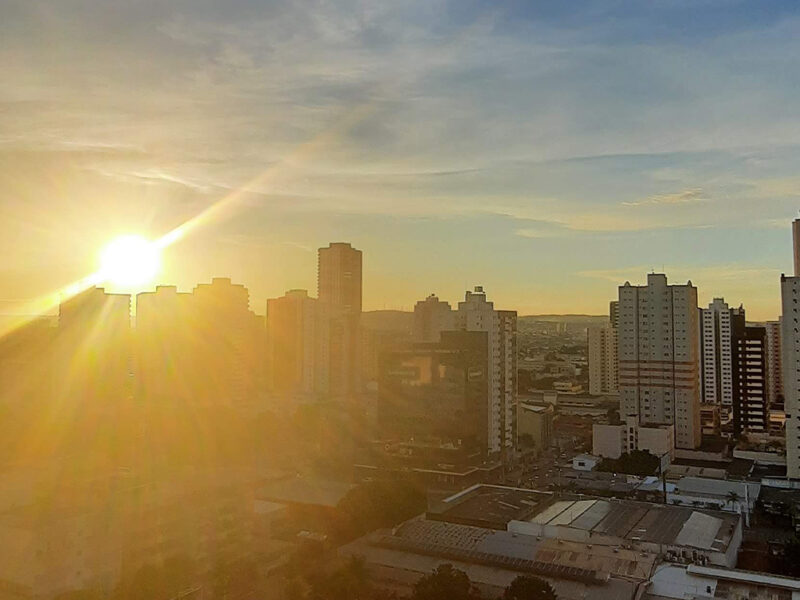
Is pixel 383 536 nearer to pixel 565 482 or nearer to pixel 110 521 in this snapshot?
pixel 110 521

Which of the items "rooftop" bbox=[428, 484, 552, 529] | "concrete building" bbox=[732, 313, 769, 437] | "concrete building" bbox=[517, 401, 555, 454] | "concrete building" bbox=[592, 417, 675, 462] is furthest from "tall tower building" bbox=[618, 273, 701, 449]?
"rooftop" bbox=[428, 484, 552, 529]

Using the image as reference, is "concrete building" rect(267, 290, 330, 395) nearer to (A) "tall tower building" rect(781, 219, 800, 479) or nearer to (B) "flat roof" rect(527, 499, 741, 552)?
(B) "flat roof" rect(527, 499, 741, 552)

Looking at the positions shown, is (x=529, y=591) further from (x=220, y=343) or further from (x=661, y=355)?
(x=220, y=343)

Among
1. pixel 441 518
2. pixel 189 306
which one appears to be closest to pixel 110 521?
pixel 441 518

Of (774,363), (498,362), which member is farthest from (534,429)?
(774,363)

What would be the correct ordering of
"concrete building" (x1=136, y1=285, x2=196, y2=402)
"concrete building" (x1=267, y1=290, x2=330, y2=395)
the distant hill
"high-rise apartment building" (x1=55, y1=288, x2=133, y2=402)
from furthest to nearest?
the distant hill < "concrete building" (x1=267, y1=290, x2=330, y2=395) < "concrete building" (x1=136, y1=285, x2=196, y2=402) < "high-rise apartment building" (x1=55, y1=288, x2=133, y2=402)

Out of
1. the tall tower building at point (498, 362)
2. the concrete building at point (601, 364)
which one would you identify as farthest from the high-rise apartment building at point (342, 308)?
the concrete building at point (601, 364)
